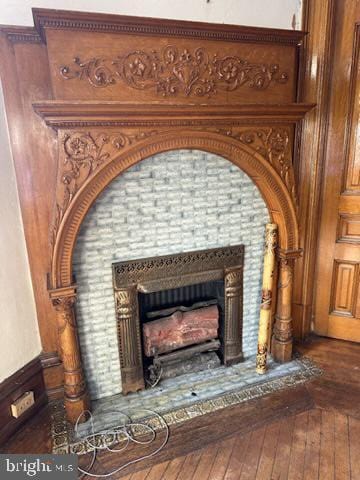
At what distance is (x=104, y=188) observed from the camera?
180cm

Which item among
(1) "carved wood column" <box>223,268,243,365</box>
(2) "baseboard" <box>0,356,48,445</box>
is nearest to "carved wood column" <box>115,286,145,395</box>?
(2) "baseboard" <box>0,356,48,445</box>

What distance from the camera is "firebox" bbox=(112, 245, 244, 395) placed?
6.93 ft

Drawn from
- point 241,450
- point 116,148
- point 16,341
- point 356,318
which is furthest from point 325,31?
point 16,341

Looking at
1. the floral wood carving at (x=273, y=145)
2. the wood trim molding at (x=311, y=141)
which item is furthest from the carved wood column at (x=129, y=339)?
the wood trim molding at (x=311, y=141)

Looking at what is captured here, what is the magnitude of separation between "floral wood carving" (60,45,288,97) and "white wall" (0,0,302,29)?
37 centimetres

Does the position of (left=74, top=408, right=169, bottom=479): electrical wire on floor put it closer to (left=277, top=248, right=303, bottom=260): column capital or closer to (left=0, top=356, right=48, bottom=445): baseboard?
(left=0, top=356, right=48, bottom=445): baseboard

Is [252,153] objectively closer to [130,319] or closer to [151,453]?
[130,319]

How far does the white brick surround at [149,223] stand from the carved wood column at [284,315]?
1.03 ft

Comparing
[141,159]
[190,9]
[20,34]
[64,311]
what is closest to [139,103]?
[141,159]

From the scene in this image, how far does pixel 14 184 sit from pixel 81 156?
45cm

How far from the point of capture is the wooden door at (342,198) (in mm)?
2287

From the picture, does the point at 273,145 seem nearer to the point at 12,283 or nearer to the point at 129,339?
the point at 129,339

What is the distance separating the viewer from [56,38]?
5.10ft

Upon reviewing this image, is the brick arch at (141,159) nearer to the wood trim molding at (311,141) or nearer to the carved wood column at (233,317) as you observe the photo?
the wood trim molding at (311,141)
